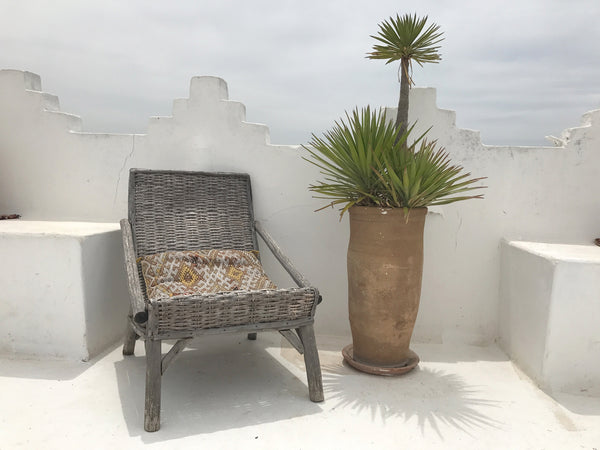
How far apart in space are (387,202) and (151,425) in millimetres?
1812

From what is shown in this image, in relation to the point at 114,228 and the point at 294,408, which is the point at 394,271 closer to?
the point at 294,408

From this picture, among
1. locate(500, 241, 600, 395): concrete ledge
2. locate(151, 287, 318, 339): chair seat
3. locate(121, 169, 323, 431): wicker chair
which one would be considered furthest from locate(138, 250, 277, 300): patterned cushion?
locate(500, 241, 600, 395): concrete ledge

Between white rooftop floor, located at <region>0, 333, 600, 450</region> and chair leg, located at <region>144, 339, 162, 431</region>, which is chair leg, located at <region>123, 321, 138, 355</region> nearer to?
white rooftop floor, located at <region>0, 333, 600, 450</region>

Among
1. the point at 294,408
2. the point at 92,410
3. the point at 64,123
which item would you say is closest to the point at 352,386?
the point at 294,408

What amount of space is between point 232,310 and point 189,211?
1220 millimetres

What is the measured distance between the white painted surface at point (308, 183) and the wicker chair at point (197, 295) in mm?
283

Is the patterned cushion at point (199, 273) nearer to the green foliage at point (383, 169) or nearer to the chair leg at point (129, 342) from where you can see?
the chair leg at point (129, 342)

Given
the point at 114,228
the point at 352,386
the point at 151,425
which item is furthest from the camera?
the point at 114,228

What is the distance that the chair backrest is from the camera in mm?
3201

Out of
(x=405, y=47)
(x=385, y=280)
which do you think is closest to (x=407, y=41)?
(x=405, y=47)

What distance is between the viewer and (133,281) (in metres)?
2.51

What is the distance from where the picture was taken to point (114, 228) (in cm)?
336

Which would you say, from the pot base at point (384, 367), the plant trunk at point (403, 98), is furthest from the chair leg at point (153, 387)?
the plant trunk at point (403, 98)

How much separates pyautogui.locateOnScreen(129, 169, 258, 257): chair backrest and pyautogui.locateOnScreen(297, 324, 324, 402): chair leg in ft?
3.38
